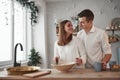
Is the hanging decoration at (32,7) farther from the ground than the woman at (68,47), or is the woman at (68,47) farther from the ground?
the hanging decoration at (32,7)

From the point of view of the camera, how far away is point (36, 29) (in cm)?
531

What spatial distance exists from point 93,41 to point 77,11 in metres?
3.03

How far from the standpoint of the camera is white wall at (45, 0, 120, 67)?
17.7 feet

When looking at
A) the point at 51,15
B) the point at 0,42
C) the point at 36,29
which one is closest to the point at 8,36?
the point at 0,42

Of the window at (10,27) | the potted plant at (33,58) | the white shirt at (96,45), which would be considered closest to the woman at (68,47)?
the white shirt at (96,45)

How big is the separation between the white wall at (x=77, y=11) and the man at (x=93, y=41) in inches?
111

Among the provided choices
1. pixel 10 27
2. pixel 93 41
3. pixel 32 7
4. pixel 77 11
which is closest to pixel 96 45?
pixel 93 41

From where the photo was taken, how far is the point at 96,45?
2.61 m

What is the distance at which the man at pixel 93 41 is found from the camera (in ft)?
8.45

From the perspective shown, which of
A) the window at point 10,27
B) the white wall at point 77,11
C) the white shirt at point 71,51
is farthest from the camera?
the white wall at point 77,11

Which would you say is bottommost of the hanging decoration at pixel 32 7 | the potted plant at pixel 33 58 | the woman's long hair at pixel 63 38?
the potted plant at pixel 33 58

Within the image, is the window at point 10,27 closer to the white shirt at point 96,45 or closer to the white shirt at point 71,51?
the white shirt at point 71,51

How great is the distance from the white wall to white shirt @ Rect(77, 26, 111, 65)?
9.28ft

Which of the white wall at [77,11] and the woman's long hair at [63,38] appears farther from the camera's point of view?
the white wall at [77,11]
